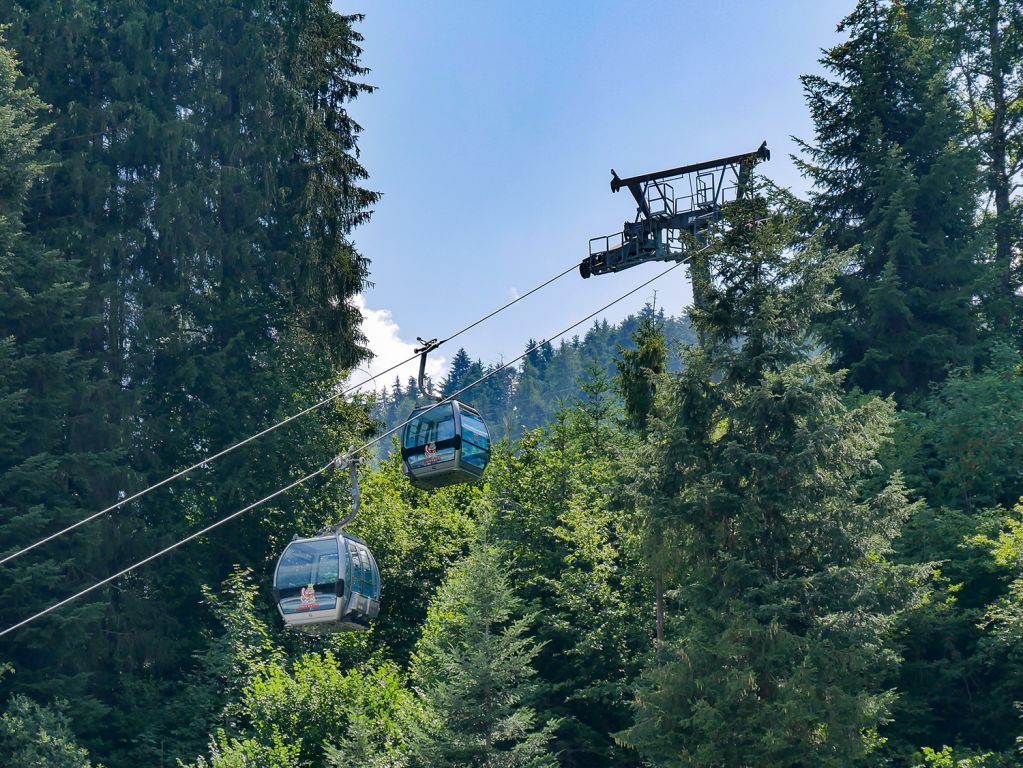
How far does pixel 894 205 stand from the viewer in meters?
32.7

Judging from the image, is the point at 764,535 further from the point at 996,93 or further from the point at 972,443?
the point at 996,93

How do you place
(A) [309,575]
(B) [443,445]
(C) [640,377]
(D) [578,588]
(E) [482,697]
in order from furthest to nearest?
1. (D) [578,588]
2. (C) [640,377]
3. (E) [482,697]
4. (B) [443,445]
5. (A) [309,575]

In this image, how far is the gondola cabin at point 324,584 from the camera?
64.3 feet

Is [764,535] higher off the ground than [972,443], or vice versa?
[972,443]

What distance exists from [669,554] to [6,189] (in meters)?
22.5

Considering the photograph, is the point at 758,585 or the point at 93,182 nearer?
the point at 758,585

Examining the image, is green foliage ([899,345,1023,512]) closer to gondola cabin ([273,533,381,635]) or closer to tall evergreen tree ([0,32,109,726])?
gondola cabin ([273,533,381,635])

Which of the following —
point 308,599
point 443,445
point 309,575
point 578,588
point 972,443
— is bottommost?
point 578,588

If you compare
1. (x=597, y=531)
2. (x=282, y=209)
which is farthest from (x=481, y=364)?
(x=597, y=531)

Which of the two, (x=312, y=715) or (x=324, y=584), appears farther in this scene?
(x=312, y=715)

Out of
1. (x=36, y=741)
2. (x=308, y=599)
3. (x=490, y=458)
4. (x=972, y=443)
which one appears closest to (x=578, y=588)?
(x=490, y=458)

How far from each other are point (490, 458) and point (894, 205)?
44.1 ft

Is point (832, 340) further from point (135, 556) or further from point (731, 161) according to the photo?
point (135, 556)

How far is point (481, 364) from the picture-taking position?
174 meters
